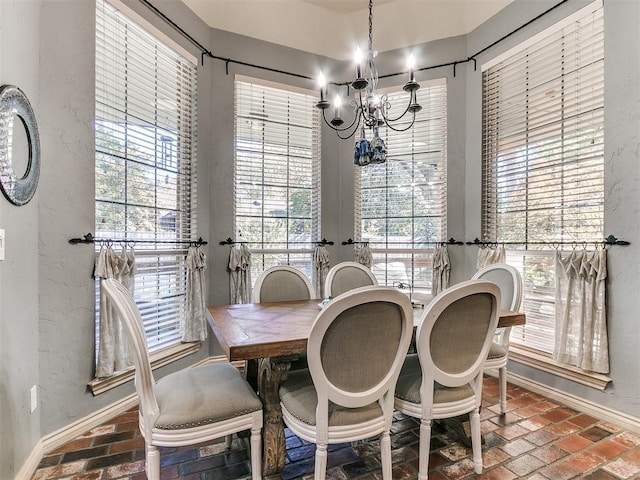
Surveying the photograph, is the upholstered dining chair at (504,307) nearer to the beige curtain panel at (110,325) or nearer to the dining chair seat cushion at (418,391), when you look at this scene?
the dining chair seat cushion at (418,391)

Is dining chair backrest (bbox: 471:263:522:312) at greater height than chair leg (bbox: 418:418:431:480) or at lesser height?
greater

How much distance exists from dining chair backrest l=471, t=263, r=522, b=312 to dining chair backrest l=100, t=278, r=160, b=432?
203cm

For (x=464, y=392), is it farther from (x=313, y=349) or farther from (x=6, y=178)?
(x=6, y=178)

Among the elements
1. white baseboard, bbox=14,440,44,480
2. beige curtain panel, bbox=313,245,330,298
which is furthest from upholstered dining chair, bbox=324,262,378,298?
white baseboard, bbox=14,440,44,480

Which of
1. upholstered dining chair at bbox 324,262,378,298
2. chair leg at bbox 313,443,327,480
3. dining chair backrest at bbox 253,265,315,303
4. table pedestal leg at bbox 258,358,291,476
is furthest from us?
upholstered dining chair at bbox 324,262,378,298

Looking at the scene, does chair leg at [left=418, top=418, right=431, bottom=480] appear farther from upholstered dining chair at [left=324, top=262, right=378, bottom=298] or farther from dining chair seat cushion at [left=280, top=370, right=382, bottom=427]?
upholstered dining chair at [left=324, top=262, right=378, bottom=298]

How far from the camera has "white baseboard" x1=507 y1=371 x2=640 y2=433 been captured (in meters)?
2.17

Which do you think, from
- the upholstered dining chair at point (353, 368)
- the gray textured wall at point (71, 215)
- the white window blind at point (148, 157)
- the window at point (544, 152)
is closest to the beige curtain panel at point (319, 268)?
the gray textured wall at point (71, 215)

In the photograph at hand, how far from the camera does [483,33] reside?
10.5 ft

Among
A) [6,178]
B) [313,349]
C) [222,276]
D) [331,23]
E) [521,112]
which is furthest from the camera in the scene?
[331,23]

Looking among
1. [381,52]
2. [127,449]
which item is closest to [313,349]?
[127,449]

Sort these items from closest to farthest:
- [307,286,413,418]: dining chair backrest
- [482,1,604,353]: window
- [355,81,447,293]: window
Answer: [307,286,413,418]: dining chair backrest → [482,1,604,353]: window → [355,81,447,293]: window

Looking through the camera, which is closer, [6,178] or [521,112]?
[6,178]

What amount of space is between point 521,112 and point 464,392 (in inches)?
96.0
